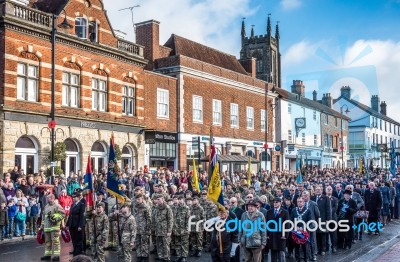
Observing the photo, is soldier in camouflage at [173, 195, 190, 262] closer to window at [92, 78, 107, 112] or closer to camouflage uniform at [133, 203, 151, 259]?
camouflage uniform at [133, 203, 151, 259]

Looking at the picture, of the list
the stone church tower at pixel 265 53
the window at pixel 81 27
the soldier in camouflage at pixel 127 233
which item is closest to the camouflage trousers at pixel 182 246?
the soldier in camouflage at pixel 127 233

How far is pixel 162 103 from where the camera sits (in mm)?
34156

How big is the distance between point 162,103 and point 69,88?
827 centimetres

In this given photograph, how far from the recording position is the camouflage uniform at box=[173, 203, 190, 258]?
13891mm

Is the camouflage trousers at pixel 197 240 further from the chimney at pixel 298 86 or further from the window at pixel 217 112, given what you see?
the chimney at pixel 298 86

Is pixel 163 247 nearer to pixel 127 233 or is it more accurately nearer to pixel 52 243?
pixel 127 233

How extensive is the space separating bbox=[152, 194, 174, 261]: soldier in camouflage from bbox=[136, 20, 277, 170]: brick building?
735 inches

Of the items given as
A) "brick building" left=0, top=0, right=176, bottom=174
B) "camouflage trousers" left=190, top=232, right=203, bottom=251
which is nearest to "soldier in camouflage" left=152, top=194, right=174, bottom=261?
"camouflage trousers" left=190, top=232, right=203, bottom=251

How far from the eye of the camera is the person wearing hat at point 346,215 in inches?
633

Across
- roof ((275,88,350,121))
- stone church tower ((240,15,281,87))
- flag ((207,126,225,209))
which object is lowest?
flag ((207,126,225,209))

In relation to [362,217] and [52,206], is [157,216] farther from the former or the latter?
[362,217]

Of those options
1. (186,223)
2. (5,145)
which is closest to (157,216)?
(186,223)

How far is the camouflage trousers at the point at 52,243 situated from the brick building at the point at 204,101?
18.5m

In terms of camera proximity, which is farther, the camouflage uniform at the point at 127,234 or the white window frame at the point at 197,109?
the white window frame at the point at 197,109
